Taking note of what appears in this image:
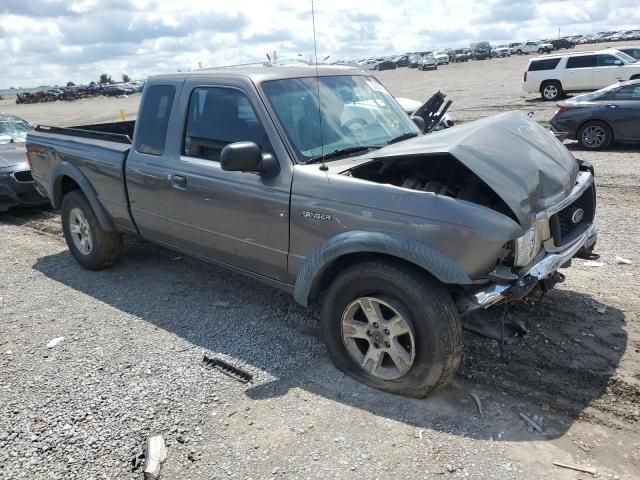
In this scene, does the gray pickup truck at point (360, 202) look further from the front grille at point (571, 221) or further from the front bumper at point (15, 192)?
the front bumper at point (15, 192)

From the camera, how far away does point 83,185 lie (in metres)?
5.54

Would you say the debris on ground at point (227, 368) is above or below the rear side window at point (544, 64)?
below

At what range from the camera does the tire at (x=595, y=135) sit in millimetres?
11223

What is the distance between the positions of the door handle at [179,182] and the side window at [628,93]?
10.2 meters

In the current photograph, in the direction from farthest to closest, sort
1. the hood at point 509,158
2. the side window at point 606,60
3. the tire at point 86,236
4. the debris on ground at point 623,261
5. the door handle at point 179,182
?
the side window at point 606,60
the tire at point 86,236
the debris on ground at point 623,261
the door handle at point 179,182
the hood at point 509,158

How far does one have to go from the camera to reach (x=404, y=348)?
341 centimetres

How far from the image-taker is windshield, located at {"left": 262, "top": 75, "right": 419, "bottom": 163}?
3879 millimetres

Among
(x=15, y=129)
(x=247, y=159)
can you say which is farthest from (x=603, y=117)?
(x=15, y=129)

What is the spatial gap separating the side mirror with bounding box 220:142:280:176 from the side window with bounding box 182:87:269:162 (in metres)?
0.17

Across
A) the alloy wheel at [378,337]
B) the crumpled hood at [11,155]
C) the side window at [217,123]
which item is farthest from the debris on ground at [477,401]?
the crumpled hood at [11,155]

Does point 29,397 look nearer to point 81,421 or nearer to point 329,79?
point 81,421

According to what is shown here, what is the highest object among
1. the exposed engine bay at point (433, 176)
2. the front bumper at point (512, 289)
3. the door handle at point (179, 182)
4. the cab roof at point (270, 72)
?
the cab roof at point (270, 72)

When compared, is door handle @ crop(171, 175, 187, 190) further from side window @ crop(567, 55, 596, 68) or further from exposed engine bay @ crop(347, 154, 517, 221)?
side window @ crop(567, 55, 596, 68)

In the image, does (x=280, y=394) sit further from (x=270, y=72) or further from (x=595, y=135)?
(x=595, y=135)
